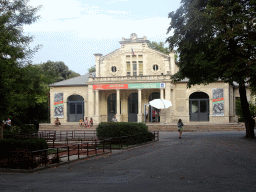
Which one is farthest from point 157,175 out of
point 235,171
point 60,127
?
point 60,127

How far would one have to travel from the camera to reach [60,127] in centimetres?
4062

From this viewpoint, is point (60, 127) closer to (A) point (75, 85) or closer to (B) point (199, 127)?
(A) point (75, 85)

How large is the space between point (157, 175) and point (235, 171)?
97.9 inches

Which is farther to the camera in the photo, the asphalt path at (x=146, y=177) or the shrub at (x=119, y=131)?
the shrub at (x=119, y=131)

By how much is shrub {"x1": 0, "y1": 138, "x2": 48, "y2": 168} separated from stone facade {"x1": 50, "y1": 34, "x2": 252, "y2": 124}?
29.7m

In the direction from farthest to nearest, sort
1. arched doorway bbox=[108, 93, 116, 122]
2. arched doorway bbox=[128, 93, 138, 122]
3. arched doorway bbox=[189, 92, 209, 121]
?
1. arched doorway bbox=[108, 93, 116, 122]
2. arched doorway bbox=[128, 93, 138, 122]
3. arched doorway bbox=[189, 92, 209, 121]

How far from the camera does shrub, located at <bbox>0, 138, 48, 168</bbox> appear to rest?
11.7m

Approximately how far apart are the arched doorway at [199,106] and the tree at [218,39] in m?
19.1

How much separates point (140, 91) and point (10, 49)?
29903mm

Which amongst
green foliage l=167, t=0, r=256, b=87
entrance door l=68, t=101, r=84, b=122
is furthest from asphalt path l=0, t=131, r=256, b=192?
entrance door l=68, t=101, r=84, b=122

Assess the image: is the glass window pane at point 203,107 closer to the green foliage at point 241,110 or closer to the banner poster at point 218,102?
the banner poster at point 218,102

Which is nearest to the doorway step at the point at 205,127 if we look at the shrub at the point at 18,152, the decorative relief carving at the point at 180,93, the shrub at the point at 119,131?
the decorative relief carving at the point at 180,93

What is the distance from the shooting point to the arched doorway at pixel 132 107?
149 ft

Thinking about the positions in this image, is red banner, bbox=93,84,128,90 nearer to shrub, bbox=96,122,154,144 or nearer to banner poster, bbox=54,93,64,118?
banner poster, bbox=54,93,64,118
